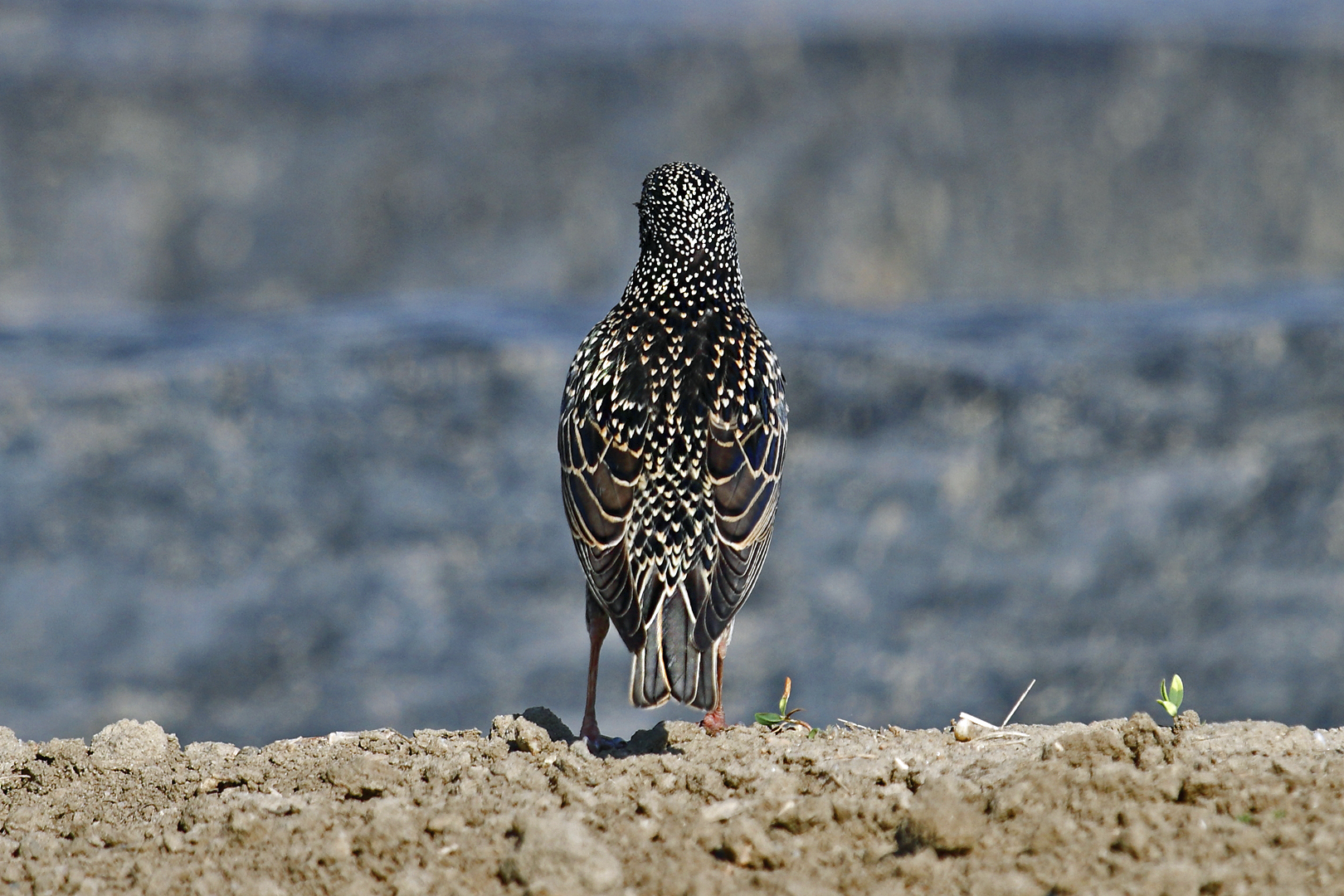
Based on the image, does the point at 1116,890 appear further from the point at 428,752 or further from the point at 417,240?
the point at 417,240

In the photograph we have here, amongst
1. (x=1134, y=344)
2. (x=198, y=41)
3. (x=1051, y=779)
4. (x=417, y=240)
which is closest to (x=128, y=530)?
(x=417, y=240)

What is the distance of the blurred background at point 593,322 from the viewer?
19.9 m

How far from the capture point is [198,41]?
26422mm

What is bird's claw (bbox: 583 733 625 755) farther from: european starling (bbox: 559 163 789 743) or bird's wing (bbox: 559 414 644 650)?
bird's wing (bbox: 559 414 644 650)

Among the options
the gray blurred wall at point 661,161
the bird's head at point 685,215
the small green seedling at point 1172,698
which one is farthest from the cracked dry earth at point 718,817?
the gray blurred wall at point 661,161

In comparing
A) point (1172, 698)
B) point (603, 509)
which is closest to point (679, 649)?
point (603, 509)

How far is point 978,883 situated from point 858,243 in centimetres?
2245

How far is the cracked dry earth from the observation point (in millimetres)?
3852

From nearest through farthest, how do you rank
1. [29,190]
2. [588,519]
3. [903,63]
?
[588,519]
[29,190]
[903,63]

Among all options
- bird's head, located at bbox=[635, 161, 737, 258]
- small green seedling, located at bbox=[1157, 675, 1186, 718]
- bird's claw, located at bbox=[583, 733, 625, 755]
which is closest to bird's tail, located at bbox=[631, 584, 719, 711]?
bird's claw, located at bbox=[583, 733, 625, 755]

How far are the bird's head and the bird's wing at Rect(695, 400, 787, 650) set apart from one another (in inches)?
43.4

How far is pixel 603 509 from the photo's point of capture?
5.93 m

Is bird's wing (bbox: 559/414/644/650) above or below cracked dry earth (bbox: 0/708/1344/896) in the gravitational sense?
above

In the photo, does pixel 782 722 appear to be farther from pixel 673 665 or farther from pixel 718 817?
pixel 718 817
